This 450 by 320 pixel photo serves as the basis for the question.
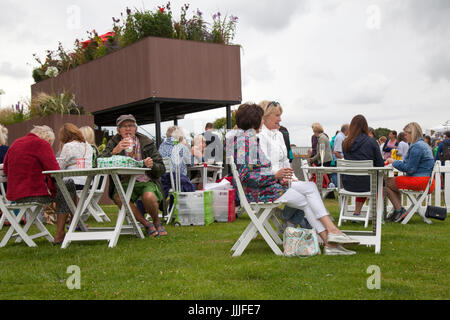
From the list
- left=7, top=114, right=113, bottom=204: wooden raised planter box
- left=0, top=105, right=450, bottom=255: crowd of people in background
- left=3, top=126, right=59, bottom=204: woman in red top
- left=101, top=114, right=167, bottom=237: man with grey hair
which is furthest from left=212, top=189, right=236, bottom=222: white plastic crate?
left=7, top=114, right=113, bottom=204: wooden raised planter box

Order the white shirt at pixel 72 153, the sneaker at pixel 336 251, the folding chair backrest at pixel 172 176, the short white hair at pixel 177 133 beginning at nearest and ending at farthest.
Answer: the sneaker at pixel 336 251, the white shirt at pixel 72 153, the folding chair backrest at pixel 172 176, the short white hair at pixel 177 133

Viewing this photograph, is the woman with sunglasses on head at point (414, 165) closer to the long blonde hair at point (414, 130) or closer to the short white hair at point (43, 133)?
the long blonde hair at point (414, 130)

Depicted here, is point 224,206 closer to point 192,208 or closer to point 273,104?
point 192,208

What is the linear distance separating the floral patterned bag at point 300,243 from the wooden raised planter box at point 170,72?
7.69m

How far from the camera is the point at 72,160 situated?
6.70 metres

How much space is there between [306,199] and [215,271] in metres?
1.18

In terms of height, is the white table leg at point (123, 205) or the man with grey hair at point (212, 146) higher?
the man with grey hair at point (212, 146)

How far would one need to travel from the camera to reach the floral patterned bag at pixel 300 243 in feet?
14.9

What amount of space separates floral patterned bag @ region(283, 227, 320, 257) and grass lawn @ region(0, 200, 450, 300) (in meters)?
0.11

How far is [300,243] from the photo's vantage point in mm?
4559

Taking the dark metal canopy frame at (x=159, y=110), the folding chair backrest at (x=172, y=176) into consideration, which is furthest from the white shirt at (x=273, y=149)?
the dark metal canopy frame at (x=159, y=110)

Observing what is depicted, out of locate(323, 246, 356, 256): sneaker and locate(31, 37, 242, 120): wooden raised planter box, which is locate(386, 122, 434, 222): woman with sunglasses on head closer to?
locate(323, 246, 356, 256): sneaker
